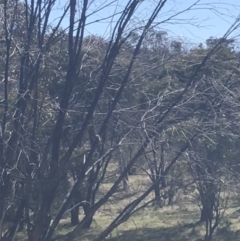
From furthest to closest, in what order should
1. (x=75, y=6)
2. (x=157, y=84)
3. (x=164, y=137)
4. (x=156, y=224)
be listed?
1. (x=156, y=224)
2. (x=157, y=84)
3. (x=164, y=137)
4. (x=75, y=6)

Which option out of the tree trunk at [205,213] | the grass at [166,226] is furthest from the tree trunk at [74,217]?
the tree trunk at [205,213]

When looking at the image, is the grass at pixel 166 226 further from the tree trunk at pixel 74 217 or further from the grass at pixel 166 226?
the tree trunk at pixel 74 217

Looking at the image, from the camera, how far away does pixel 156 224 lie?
62.1ft

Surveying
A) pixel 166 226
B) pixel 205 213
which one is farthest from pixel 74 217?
pixel 205 213

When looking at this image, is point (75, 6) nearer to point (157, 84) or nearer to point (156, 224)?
point (157, 84)

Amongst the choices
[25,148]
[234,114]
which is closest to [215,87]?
[234,114]

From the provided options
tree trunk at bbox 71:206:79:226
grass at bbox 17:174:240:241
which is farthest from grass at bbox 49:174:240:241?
tree trunk at bbox 71:206:79:226

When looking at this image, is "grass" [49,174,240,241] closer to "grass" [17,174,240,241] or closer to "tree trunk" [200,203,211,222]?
"grass" [17,174,240,241]

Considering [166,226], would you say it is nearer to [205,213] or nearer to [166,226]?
[166,226]

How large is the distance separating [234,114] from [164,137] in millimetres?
988

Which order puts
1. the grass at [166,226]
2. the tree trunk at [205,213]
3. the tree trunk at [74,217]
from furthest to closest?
the tree trunk at [74,217], the tree trunk at [205,213], the grass at [166,226]

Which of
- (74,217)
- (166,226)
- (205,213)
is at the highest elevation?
(205,213)

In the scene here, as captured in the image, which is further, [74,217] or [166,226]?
[166,226]

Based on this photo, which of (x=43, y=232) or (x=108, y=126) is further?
(x=108, y=126)
